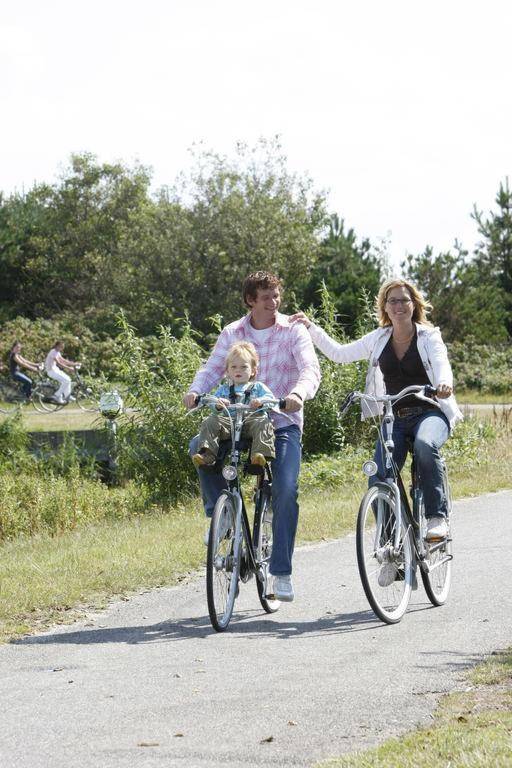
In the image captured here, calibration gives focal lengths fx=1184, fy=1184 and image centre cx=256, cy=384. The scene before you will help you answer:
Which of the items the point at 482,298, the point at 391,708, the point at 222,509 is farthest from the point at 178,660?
the point at 482,298

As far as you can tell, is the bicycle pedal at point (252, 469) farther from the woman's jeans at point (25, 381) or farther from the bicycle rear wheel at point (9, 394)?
the bicycle rear wheel at point (9, 394)

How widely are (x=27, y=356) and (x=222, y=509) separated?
35685 mm

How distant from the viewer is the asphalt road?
14.5ft

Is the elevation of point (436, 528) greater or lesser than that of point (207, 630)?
greater

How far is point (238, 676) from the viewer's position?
542 centimetres

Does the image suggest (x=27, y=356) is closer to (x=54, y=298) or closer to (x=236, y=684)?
(x=54, y=298)

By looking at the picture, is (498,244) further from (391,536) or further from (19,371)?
(391,536)

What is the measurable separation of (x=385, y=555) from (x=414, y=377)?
1.09 metres

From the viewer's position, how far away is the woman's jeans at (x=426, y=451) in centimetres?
677

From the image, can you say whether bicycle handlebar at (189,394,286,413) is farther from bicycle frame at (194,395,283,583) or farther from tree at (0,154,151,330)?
tree at (0,154,151,330)

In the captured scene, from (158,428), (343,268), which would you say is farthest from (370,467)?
(343,268)

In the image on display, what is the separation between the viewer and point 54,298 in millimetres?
55906

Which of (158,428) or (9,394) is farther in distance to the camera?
(9,394)

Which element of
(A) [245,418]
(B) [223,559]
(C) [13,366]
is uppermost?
(C) [13,366]
